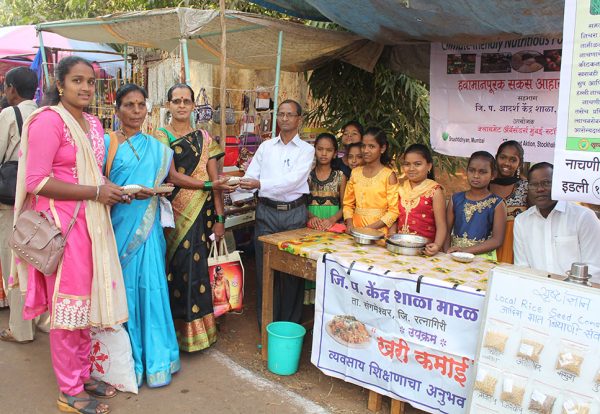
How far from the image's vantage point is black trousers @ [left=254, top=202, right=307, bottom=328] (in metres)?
3.86

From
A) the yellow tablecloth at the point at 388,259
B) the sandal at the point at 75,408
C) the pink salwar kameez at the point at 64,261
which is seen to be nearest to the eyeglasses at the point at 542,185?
the yellow tablecloth at the point at 388,259

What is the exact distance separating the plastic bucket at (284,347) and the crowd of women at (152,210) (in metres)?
0.54

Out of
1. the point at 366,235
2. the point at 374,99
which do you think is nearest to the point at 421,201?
the point at 366,235

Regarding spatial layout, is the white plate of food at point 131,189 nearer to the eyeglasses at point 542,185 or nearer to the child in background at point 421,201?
the child in background at point 421,201

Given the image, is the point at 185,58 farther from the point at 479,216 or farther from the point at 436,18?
the point at 479,216

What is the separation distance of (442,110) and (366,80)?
1115 millimetres

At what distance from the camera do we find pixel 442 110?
16.1 ft

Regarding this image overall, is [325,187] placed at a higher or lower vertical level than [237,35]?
lower

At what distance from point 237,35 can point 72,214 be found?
2.39 meters

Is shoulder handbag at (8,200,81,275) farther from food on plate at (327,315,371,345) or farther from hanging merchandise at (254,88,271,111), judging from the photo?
hanging merchandise at (254,88,271,111)

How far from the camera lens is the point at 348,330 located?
307cm

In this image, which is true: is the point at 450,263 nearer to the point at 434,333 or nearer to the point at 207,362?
the point at 434,333

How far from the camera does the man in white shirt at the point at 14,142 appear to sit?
357cm

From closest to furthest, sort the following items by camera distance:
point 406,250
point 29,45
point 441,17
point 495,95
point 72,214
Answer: point 72,214 < point 406,250 < point 441,17 < point 495,95 < point 29,45
